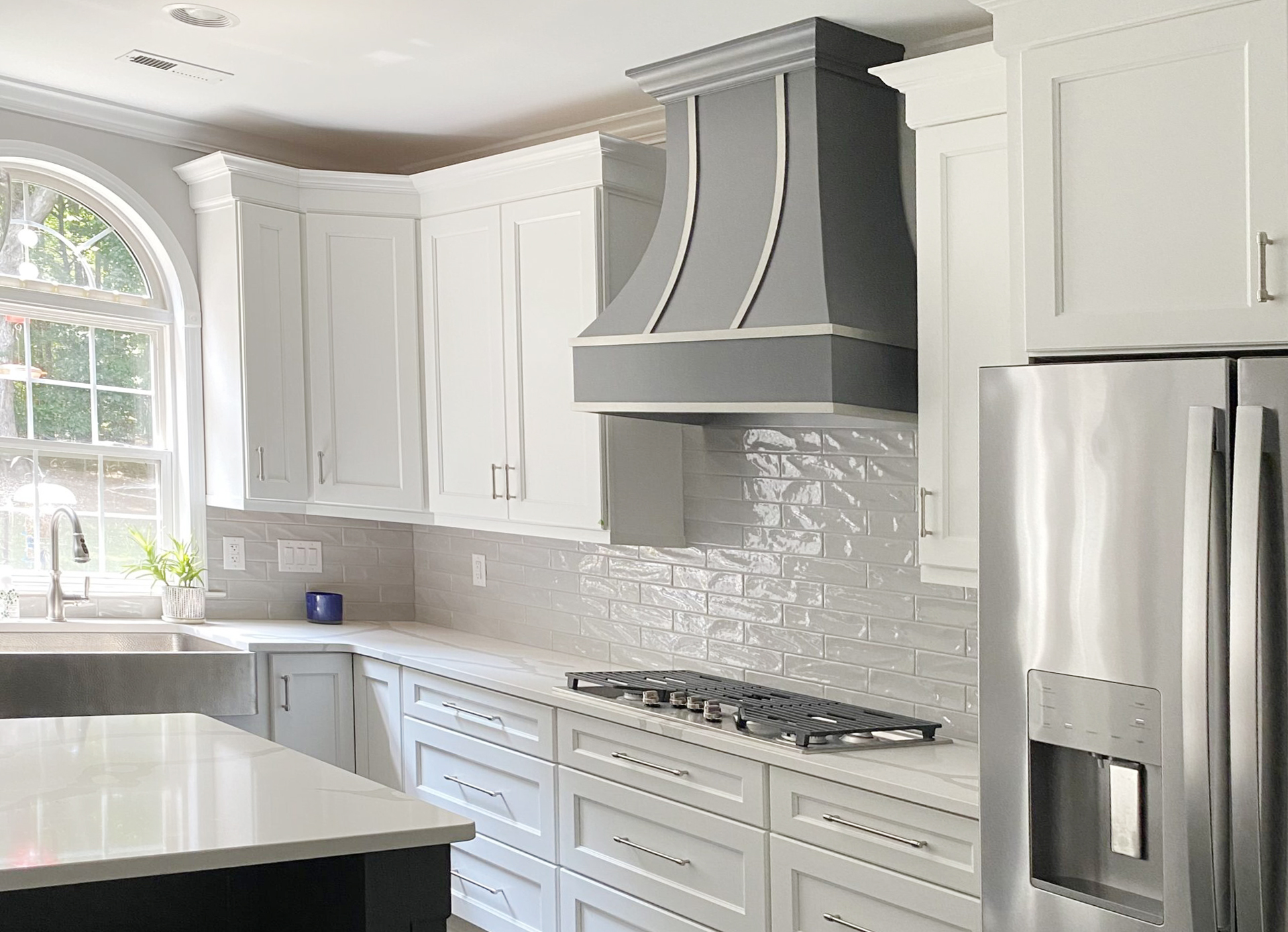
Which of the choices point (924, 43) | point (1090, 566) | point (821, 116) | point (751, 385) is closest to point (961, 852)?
point (1090, 566)

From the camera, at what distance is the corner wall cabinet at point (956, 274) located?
259cm

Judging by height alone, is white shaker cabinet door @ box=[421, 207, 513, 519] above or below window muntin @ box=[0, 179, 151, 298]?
below

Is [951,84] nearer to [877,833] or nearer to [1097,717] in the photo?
[1097,717]

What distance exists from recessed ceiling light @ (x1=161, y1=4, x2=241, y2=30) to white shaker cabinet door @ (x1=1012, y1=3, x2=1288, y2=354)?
6.98 feet

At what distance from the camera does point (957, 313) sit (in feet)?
8.73

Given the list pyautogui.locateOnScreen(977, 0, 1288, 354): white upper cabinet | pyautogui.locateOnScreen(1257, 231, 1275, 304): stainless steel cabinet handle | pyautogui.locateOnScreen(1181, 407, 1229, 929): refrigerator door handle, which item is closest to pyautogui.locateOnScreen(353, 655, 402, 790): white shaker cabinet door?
pyautogui.locateOnScreen(977, 0, 1288, 354): white upper cabinet

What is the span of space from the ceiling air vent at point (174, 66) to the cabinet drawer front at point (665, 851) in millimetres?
2390

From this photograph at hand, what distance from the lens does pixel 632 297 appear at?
3.31m

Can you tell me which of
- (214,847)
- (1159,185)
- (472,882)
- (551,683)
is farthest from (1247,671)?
(472,882)

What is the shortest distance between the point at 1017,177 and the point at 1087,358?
361 millimetres

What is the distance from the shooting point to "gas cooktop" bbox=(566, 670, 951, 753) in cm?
283

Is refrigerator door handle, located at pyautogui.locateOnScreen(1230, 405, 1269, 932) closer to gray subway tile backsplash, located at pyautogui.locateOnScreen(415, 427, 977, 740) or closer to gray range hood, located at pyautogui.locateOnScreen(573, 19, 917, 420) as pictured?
gray range hood, located at pyautogui.locateOnScreen(573, 19, 917, 420)

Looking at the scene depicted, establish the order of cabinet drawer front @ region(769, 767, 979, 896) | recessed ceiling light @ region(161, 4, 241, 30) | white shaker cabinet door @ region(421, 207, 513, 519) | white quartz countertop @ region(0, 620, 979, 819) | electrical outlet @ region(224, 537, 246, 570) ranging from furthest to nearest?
electrical outlet @ region(224, 537, 246, 570) < white shaker cabinet door @ region(421, 207, 513, 519) < recessed ceiling light @ region(161, 4, 241, 30) < white quartz countertop @ region(0, 620, 979, 819) < cabinet drawer front @ region(769, 767, 979, 896)

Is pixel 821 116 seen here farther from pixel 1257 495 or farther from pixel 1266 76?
pixel 1257 495
